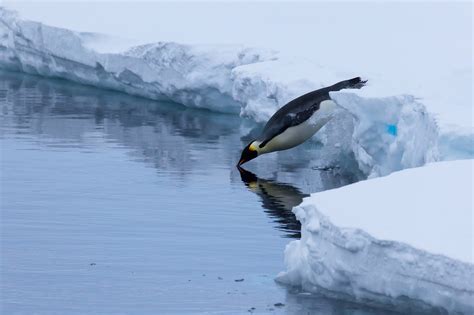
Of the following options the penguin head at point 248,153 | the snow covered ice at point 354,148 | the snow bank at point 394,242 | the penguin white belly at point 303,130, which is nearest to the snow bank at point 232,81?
the snow covered ice at point 354,148

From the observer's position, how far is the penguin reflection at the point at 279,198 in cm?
1142

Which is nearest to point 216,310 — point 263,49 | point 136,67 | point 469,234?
point 469,234

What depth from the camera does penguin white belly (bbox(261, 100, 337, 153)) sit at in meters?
14.4

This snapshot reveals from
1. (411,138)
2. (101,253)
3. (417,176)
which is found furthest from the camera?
(411,138)

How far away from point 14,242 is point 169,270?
1559 mm

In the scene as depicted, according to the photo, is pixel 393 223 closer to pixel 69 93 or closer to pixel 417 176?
pixel 417 176

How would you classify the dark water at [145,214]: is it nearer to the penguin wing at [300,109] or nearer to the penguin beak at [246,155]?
the penguin beak at [246,155]

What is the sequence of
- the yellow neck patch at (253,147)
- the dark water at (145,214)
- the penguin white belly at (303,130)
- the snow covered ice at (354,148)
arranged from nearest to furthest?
1. the snow covered ice at (354,148)
2. the dark water at (145,214)
3. the penguin white belly at (303,130)
4. the yellow neck patch at (253,147)

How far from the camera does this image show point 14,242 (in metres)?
10.4

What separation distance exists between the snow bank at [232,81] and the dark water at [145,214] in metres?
0.51

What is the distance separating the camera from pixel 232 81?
61.1ft

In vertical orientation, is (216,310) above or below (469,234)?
below

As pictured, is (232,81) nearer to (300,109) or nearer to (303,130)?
(303,130)

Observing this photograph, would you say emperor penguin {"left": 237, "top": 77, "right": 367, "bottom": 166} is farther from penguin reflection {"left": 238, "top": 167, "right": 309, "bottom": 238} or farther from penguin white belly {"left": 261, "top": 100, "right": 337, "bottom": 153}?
penguin reflection {"left": 238, "top": 167, "right": 309, "bottom": 238}
